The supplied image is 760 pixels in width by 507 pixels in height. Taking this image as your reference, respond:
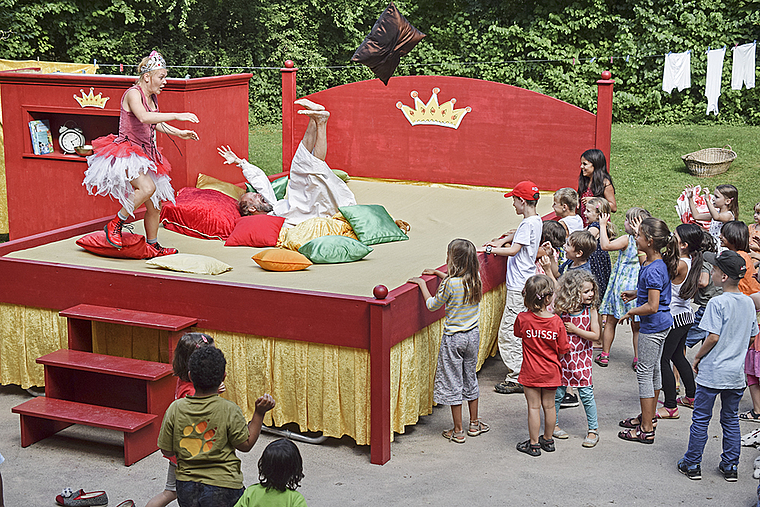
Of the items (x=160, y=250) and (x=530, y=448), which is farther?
(x=160, y=250)

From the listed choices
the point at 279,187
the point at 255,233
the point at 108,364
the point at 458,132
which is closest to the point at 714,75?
the point at 458,132

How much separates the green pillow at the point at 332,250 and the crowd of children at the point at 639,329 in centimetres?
90

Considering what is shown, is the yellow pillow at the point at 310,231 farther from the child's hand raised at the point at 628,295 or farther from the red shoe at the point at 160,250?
the child's hand raised at the point at 628,295

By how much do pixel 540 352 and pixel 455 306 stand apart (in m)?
0.51

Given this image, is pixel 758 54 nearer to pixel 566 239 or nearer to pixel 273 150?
pixel 273 150

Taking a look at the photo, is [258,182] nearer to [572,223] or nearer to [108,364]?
[572,223]

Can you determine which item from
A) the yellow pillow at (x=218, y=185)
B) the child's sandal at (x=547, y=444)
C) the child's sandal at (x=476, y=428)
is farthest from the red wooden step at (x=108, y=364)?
the yellow pillow at (x=218, y=185)

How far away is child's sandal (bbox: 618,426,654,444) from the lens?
4.82 m

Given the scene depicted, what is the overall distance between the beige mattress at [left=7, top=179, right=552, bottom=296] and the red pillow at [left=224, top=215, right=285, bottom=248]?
99 mm

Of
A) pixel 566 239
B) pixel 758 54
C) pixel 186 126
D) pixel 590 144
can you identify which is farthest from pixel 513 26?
pixel 566 239

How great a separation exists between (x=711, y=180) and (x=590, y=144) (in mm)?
4066

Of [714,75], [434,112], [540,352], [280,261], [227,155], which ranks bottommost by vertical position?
[540,352]

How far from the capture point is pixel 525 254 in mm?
5613

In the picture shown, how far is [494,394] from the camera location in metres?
5.64
